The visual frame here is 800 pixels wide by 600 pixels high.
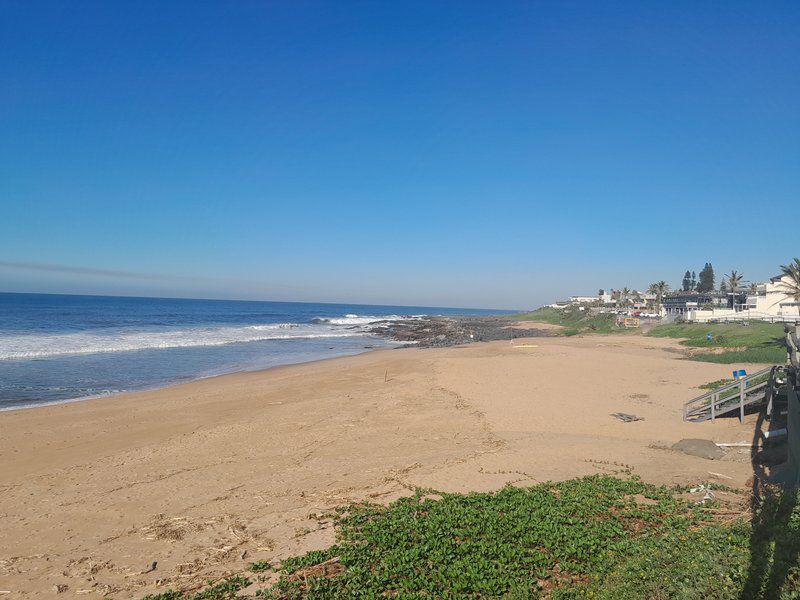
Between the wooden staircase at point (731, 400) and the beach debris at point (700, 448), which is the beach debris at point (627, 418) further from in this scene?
the beach debris at point (700, 448)

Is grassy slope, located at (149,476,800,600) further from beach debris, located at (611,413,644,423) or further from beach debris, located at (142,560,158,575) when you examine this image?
beach debris, located at (611,413,644,423)

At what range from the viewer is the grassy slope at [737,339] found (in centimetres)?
2622

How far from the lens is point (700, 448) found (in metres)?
11.5

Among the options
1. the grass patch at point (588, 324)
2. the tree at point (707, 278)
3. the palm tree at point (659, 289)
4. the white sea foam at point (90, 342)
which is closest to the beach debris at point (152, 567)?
the white sea foam at point (90, 342)

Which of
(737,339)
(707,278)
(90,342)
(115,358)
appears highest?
(707,278)

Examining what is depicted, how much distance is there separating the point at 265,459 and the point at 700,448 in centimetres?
1029

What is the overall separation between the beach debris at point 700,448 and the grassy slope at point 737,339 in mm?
12466

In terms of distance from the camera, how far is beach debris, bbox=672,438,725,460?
11.1 m

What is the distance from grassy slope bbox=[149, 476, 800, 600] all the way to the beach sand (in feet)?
3.37

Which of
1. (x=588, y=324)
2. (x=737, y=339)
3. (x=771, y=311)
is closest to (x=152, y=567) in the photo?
(x=737, y=339)

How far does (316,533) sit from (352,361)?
2549 cm

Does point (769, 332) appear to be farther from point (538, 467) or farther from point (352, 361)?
point (538, 467)

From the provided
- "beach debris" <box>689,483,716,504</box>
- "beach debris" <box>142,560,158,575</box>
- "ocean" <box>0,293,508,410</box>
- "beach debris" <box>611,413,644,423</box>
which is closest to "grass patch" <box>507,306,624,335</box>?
"ocean" <box>0,293,508,410</box>

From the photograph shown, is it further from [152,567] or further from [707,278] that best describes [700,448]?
[707,278]
